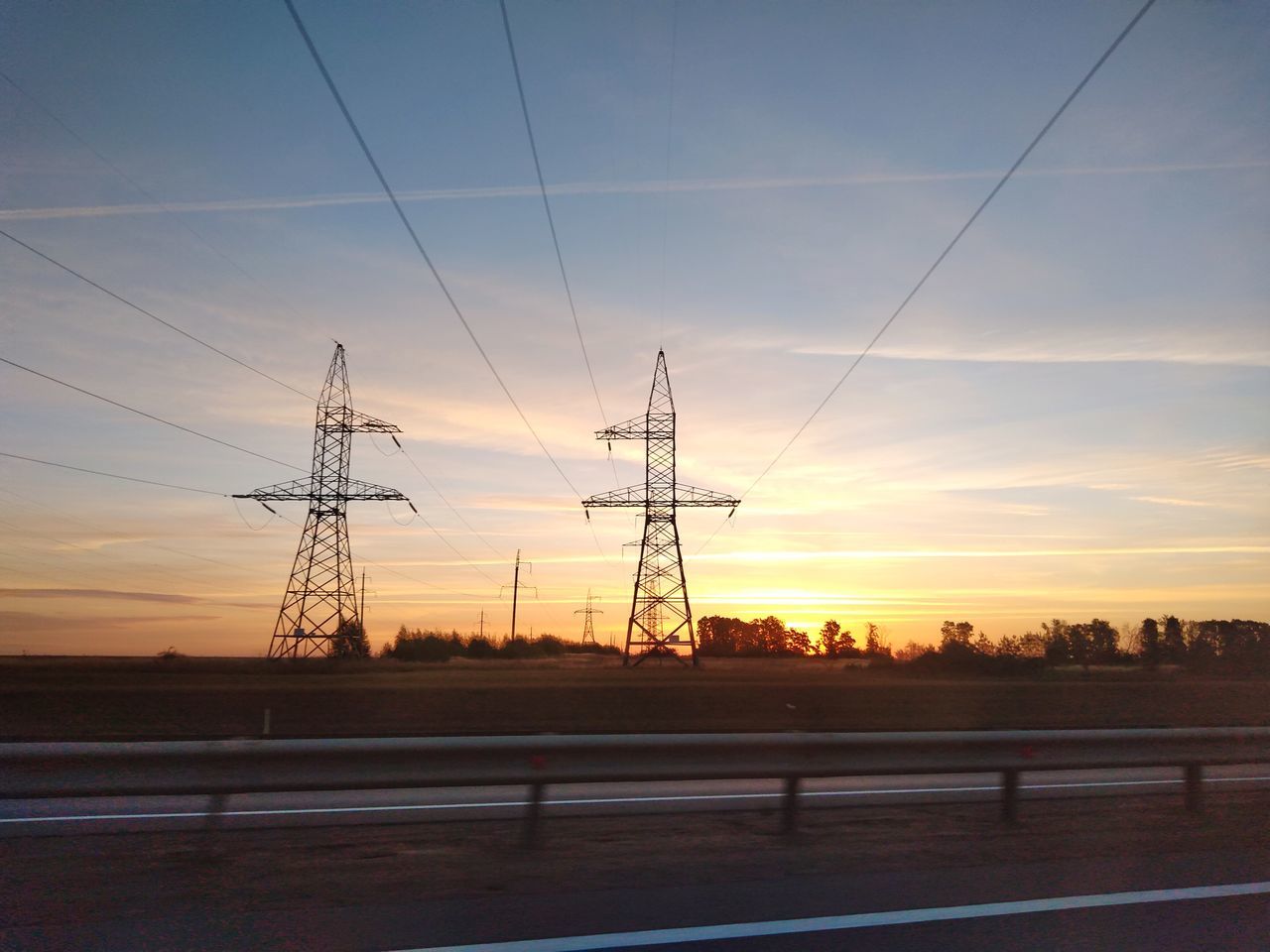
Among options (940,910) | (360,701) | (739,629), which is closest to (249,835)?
(940,910)

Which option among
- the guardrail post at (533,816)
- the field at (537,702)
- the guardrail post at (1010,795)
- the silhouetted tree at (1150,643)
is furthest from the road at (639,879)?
the silhouetted tree at (1150,643)

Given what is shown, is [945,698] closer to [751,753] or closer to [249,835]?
[751,753]

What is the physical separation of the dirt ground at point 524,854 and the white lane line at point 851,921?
124 cm

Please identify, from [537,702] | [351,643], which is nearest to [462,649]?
[351,643]

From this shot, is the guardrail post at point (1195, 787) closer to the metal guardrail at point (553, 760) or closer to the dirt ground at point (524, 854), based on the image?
the metal guardrail at point (553, 760)

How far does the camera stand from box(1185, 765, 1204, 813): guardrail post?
11828mm

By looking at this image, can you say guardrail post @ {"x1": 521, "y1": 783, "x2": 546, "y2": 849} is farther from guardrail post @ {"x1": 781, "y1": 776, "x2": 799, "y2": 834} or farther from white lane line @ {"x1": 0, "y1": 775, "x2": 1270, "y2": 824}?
guardrail post @ {"x1": 781, "y1": 776, "x2": 799, "y2": 834}

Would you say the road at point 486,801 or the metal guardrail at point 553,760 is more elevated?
the metal guardrail at point 553,760

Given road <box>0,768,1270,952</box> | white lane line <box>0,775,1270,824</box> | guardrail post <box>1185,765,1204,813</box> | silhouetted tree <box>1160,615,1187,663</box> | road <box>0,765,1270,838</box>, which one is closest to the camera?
road <box>0,768,1270,952</box>

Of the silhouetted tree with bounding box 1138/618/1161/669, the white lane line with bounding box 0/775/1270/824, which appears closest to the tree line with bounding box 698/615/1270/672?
the silhouetted tree with bounding box 1138/618/1161/669

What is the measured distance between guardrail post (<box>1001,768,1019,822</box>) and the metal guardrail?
0.01 meters

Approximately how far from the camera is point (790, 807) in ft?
33.3

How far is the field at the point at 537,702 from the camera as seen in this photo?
913 inches

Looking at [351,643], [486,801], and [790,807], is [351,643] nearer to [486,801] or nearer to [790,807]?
[486,801]
